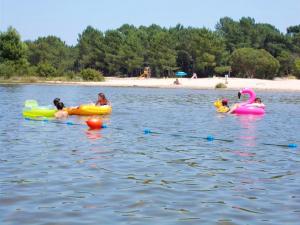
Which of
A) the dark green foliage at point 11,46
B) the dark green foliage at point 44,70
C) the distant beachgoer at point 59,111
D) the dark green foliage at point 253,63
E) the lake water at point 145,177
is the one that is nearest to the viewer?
the lake water at point 145,177

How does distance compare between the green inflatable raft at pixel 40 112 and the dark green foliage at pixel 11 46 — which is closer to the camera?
the green inflatable raft at pixel 40 112

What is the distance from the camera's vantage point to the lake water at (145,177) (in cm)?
784

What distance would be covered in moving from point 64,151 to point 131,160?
214 centimetres

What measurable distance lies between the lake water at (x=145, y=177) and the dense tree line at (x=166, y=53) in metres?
58.9

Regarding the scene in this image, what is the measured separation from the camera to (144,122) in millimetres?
22422

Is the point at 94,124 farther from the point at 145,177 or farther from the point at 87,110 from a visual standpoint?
the point at 145,177

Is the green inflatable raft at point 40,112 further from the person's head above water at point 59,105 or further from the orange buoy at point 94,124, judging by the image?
the orange buoy at point 94,124

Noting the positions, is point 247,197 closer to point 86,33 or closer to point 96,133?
point 96,133

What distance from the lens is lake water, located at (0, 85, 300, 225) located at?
7.84 m

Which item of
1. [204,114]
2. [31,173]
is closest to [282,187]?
[31,173]

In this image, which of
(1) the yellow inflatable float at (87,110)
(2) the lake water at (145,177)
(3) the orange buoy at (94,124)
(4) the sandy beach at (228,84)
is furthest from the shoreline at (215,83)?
(2) the lake water at (145,177)

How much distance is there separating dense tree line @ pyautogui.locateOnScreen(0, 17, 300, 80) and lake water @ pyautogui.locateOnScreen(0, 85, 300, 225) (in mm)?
58900

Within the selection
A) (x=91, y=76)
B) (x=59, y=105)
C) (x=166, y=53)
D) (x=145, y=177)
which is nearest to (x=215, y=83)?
(x=166, y=53)

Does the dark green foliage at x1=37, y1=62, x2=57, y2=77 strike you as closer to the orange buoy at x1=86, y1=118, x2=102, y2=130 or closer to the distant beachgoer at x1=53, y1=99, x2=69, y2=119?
the distant beachgoer at x1=53, y1=99, x2=69, y2=119
